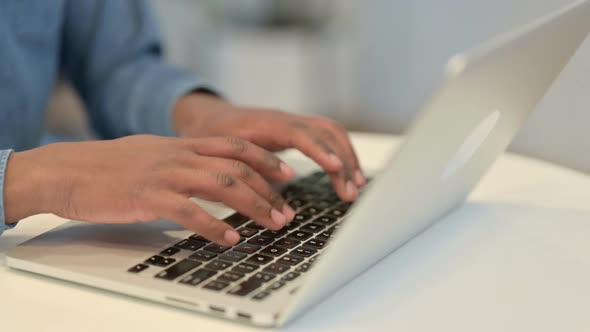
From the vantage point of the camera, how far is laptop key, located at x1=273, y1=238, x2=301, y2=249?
0.62 meters

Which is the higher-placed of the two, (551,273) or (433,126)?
(433,126)

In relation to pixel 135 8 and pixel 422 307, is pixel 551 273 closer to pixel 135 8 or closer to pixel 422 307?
pixel 422 307

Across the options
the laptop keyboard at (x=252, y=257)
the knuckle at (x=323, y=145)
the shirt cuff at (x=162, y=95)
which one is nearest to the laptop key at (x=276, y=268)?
the laptop keyboard at (x=252, y=257)

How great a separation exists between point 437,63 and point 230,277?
2.00 metres

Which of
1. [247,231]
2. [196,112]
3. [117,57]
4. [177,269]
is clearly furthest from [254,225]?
[117,57]

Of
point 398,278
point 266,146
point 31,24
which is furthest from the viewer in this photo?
point 31,24

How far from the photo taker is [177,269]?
0.57 metres

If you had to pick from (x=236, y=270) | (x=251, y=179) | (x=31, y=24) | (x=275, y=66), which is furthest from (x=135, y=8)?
(x=275, y=66)

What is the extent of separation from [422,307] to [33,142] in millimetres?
703

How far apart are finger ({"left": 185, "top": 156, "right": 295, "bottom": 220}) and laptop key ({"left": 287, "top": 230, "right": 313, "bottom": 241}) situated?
0.02 metres

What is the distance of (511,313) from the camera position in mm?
544

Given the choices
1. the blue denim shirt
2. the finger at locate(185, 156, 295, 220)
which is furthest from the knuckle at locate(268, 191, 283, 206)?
the blue denim shirt

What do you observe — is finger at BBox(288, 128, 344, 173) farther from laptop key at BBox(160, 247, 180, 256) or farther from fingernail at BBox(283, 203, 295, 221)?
laptop key at BBox(160, 247, 180, 256)

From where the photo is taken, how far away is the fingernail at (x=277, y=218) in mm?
641
